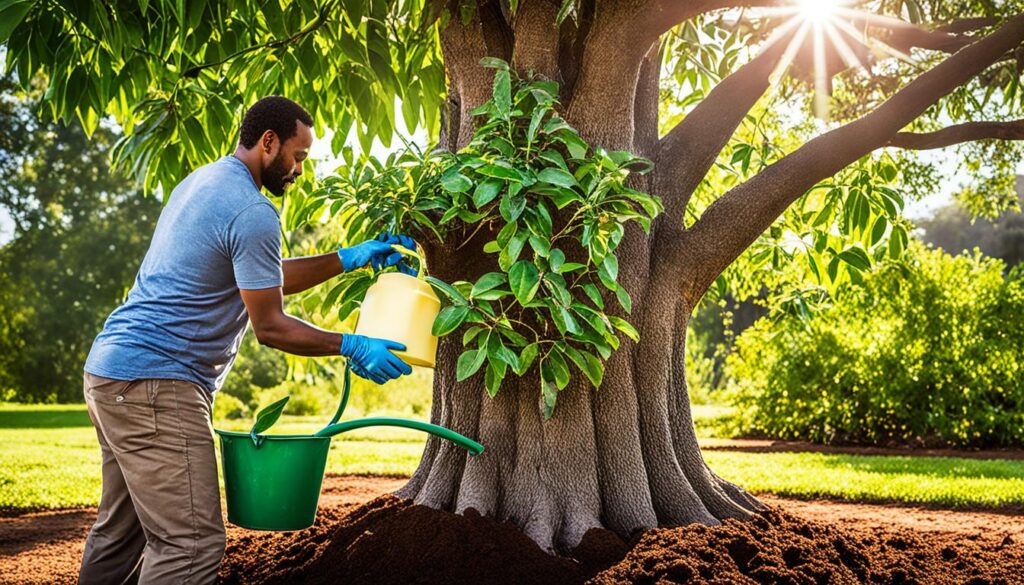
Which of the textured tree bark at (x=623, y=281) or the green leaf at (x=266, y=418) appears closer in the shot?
the green leaf at (x=266, y=418)

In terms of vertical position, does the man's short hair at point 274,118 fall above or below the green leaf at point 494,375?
above

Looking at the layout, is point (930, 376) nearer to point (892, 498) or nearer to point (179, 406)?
point (892, 498)

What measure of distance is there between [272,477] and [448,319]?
74 cm

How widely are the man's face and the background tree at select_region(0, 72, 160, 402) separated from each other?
2432 centimetres

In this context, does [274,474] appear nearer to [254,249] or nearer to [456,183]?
[254,249]

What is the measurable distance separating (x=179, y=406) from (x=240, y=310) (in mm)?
342

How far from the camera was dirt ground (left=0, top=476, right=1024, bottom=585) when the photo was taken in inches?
128

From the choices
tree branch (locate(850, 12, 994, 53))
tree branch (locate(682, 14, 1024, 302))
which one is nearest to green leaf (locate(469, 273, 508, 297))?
tree branch (locate(682, 14, 1024, 302))

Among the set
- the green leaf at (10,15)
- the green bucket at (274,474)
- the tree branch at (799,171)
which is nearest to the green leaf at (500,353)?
the green bucket at (274,474)

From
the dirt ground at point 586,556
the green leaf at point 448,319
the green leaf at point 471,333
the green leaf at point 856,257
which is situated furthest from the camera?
the green leaf at point 856,257

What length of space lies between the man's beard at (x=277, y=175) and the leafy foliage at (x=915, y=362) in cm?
853

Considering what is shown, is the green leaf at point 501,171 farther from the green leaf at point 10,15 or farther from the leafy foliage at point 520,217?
the green leaf at point 10,15

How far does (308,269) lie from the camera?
335 cm

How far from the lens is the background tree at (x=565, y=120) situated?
3680 millimetres
